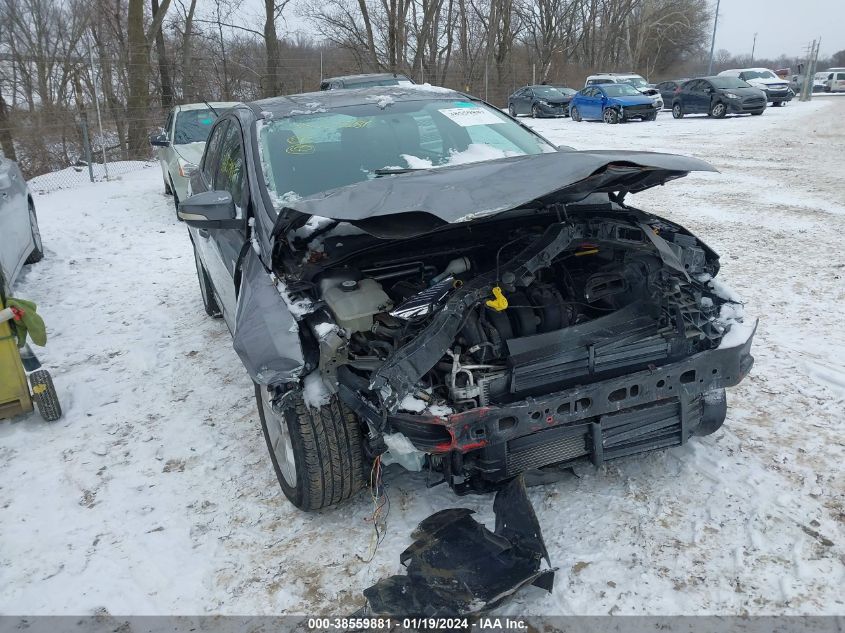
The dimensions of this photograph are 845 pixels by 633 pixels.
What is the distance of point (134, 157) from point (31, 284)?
10.8 metres

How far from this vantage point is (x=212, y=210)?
331 cm

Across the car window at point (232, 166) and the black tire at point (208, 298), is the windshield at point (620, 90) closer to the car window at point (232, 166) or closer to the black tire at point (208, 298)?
the black tire at point (208, 298)

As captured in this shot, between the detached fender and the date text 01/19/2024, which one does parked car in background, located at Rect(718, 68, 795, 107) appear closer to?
the detached fender

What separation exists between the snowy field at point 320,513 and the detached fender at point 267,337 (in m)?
0.83

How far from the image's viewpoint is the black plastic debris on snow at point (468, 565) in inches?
87.3

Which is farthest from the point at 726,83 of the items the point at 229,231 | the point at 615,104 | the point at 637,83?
the point at 229,231

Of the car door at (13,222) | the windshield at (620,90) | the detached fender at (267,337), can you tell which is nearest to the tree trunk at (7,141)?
the car door at (13,222)

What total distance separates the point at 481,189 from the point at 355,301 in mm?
714

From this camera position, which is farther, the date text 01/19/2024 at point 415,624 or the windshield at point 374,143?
the windshield at point 374,143

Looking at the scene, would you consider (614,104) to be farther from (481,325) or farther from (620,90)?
(481,325)

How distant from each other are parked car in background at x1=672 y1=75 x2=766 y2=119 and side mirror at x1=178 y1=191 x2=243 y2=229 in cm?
2110

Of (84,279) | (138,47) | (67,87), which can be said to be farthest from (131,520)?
(67,87)

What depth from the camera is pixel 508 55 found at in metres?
36.3

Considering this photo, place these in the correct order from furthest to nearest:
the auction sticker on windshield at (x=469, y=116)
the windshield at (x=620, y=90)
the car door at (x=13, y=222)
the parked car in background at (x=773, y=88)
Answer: the parked car in background at (x=773, y=88) → the windshield at (x=620, y=90) → the car door at (x=13, y=222) → the auction sticker on windshield at (x=469, y=116)
